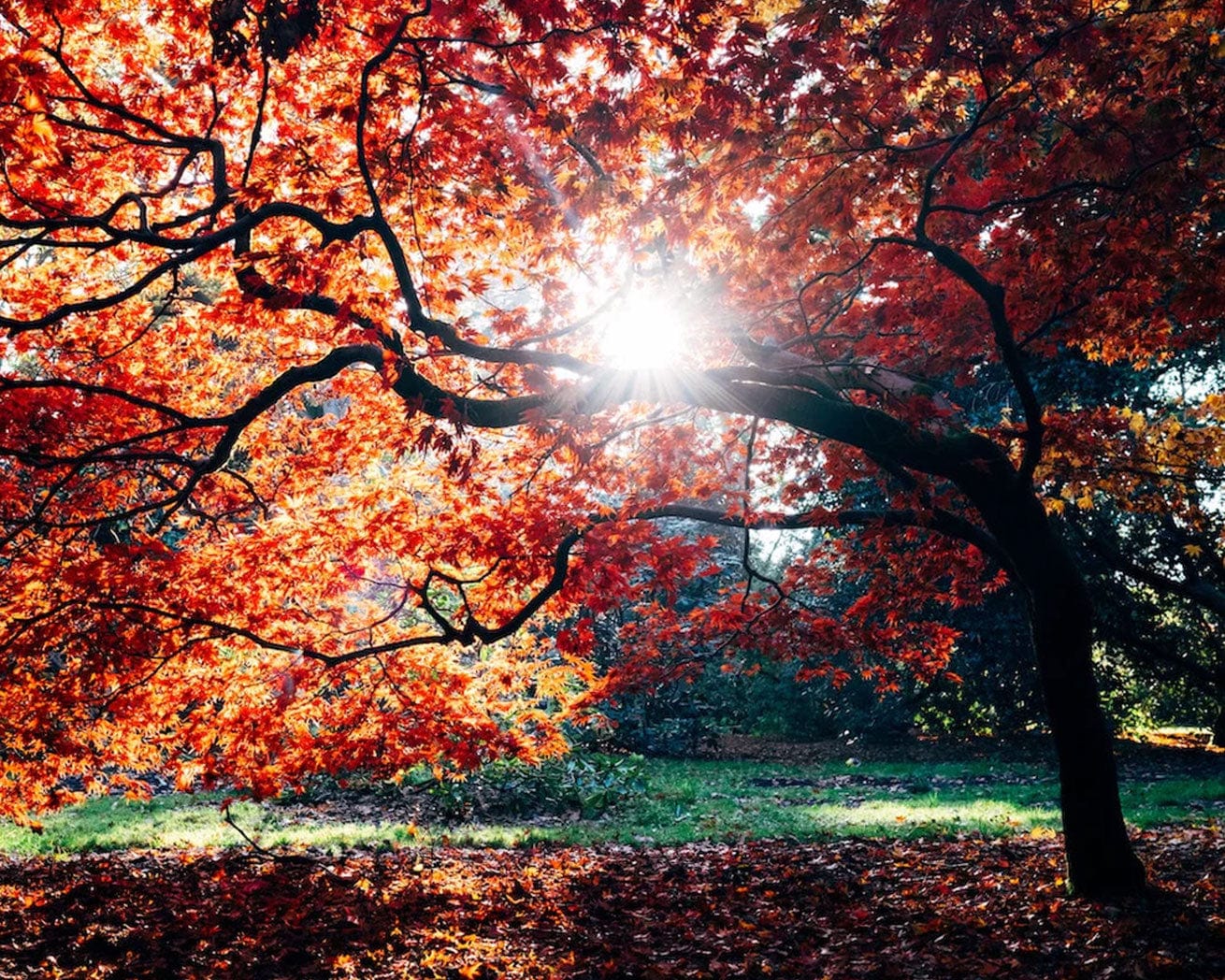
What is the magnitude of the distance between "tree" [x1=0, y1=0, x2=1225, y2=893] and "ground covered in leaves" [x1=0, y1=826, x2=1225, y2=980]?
0.89 metres

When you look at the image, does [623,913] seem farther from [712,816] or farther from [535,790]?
[535,790]

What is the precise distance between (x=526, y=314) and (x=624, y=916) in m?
4.86

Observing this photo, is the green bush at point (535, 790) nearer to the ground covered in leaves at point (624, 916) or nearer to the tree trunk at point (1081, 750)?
the ground covered in leaves at point (624, 916)

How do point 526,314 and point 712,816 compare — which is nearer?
point 526,314

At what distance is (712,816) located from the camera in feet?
38.8

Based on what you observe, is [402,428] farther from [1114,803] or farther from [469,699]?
[1114,803]

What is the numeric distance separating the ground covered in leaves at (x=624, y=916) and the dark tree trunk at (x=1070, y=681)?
0.38 meters

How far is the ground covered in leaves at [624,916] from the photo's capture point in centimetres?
508

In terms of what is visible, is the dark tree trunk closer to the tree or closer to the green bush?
the tree

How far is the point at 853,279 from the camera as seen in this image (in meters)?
7.88

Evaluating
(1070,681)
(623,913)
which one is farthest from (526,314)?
(1070,681)

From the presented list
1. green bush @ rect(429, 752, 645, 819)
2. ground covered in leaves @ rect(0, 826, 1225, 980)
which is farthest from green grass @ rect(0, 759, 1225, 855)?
ground covered in leaves @ rect(0, 826, 1225, 980)

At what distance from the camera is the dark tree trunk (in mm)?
5930

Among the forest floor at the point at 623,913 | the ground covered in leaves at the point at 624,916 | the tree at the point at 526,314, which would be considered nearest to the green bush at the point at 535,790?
the forest floor at the point at 623,913
